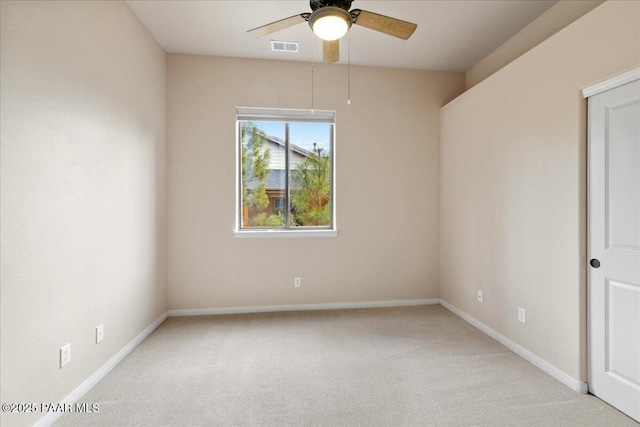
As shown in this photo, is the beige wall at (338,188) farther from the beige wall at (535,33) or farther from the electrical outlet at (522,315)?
the electrical outlet at (522,315)

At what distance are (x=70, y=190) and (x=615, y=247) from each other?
3.38 metres

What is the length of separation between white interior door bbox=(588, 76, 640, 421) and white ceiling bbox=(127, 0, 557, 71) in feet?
4.36

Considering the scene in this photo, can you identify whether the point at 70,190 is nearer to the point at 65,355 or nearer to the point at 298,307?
the point at 65,355

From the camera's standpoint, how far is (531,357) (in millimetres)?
2488

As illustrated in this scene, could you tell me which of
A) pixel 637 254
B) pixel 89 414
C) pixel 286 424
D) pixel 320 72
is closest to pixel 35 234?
pixel 89 414

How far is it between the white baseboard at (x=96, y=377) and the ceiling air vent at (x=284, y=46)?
123 inches

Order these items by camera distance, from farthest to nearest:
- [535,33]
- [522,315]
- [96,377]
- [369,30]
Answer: [369,30] → [535,33] → [522,315] → [96,377]

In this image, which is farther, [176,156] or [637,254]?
[176,156]

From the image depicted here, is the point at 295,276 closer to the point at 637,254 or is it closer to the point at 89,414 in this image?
the point at 89,414

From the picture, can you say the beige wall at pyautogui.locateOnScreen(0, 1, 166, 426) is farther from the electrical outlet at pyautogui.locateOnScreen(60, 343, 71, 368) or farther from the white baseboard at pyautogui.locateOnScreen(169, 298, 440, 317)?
the white baseboard at pyautogui.locateOnScreen(169, 298, 440, 317)

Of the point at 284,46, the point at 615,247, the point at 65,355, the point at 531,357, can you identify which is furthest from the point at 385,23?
the point at 65,355

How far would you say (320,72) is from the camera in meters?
3.71

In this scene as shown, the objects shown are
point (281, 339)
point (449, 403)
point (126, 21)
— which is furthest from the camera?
point (281, 339)

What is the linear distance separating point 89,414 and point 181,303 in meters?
1.68
